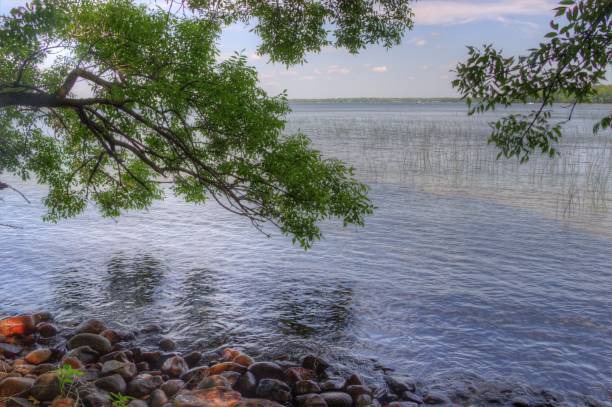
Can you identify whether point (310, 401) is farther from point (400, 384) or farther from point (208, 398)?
point (400, 384)

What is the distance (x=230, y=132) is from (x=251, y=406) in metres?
5.82

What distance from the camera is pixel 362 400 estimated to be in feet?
35.2

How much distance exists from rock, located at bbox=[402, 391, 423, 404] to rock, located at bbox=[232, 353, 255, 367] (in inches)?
132

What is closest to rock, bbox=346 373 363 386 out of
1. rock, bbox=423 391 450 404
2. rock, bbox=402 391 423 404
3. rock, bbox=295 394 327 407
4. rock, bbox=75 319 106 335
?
rock, bbox=402 391 423 404

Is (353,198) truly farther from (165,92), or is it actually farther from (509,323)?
(509,323)

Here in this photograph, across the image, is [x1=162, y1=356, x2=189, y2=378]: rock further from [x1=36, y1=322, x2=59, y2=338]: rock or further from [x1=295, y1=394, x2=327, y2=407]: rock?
[x1=36, y1=322, x2=59, y2=338]: rock

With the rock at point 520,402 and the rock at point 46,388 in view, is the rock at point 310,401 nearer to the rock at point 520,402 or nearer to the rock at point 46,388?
the rock at point 520,402

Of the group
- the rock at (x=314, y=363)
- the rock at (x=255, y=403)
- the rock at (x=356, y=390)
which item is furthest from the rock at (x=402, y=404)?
the rock at (x=255, y=403)

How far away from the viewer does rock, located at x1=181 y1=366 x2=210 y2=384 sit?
1133 cm

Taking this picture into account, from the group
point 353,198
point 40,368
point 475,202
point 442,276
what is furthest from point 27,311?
point 475,202

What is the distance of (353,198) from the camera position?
13344mm

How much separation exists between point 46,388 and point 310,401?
4584 mm

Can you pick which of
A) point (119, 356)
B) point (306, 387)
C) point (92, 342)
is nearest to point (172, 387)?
point (119, 356)

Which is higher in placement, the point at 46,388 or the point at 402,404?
the point at 46,388
